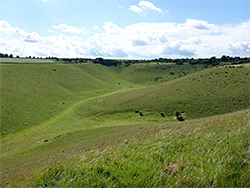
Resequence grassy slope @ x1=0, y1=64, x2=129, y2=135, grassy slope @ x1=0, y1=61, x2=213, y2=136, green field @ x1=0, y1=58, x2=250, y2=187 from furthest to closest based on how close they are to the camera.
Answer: grassy slope @ x1=0, y1=61, x2=213, y2=136, grassy slope @ x1=0, y1=64, x2=129, y2=135, green field @ x1=0, y1=58, x2=250, y2=187

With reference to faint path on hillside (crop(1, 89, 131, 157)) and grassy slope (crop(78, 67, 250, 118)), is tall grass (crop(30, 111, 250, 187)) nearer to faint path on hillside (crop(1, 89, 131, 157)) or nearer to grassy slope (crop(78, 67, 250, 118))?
faint path on hillside (crop(1, 89, 131, 157))

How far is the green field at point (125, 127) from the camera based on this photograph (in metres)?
6.94

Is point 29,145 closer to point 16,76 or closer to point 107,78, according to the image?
point 16,76

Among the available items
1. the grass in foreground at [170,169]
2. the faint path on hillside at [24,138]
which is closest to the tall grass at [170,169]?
the grass in foreground at [170,169]

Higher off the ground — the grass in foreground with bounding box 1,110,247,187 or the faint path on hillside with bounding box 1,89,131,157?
the grass in foreground with bounding box 1,110,247,187

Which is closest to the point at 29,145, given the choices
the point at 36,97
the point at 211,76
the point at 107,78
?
the point at 36,97

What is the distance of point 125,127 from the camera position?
132 ft

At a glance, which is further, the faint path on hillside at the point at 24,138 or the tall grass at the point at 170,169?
the faint path on hillside at the point at 24,138

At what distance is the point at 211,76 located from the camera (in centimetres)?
7912

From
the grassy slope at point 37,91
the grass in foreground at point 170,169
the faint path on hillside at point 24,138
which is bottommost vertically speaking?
the faint path on hillside at point 24,138

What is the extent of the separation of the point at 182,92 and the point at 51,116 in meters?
45.7

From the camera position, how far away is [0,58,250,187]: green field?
6941mm

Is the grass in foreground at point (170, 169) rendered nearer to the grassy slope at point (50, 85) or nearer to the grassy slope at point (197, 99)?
the grassy slope at point (197, 99)

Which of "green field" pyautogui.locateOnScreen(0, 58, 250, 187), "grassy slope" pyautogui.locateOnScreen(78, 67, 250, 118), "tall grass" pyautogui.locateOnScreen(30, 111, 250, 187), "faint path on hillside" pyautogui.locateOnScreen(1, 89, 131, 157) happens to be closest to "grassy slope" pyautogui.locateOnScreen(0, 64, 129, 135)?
"green field" pyautogui.locateOnScreen(0, 58, 250, 187)
